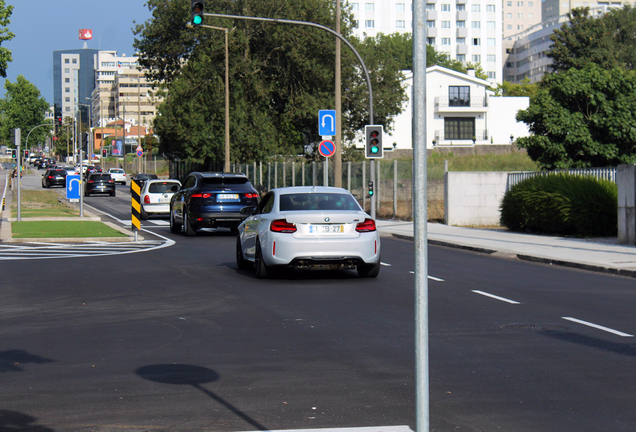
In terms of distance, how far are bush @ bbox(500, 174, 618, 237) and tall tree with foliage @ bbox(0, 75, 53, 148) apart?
11677cm

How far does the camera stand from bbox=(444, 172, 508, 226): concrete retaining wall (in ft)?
93.9

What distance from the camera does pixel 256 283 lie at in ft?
44.0

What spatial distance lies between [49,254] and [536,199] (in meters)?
13.3

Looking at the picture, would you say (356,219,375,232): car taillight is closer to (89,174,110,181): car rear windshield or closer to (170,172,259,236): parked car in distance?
(170,172,259,236): parked car in distance

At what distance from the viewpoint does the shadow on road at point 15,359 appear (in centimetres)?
724

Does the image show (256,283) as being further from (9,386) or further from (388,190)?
(388,190)

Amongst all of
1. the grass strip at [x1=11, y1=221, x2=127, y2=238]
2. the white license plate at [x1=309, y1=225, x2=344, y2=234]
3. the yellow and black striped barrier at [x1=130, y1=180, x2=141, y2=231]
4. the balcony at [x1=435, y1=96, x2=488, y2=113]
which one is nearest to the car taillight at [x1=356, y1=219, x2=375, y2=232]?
the white license plate at [x1=309, y1=225, x2=344, y2=234]

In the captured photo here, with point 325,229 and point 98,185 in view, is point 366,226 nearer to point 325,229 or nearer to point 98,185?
point 325,229

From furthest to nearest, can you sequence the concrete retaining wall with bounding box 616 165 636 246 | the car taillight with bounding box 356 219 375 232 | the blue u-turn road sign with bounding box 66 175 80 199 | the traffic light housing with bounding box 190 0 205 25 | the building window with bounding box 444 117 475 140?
the building window with bounding box 444 117 475 140
the blue u-turn road sign with bounding box 66 175 80 199
the traffic light housing with bounding box 190 0 205 25
the concrete retaining wall with bounding box 616 165 636 246
the car taillight with bounding box 356 219 375 232

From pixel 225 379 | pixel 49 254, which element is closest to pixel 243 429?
pixel 225 379

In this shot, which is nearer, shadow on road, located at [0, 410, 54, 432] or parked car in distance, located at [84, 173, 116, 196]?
shadow on road, located at [0, 410, 54, 432]

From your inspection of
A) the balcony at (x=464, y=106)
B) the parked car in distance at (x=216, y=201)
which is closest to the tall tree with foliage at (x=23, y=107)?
the balcony at (x=464, y=106)

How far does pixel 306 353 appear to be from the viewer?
25.7 feet

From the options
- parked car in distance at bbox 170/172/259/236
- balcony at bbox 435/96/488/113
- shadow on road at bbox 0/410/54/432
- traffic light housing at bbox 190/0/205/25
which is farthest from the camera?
balcony at bbox 435/96/488/113
